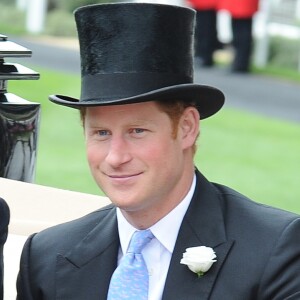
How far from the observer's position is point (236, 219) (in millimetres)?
3486

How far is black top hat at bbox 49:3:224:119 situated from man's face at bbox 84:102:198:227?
0.18 feet

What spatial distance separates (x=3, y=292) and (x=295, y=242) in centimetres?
85

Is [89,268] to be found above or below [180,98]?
below

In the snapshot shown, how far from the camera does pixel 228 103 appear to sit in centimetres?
1330

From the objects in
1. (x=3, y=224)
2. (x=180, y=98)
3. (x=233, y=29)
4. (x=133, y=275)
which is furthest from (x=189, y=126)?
(x=233, y=29)

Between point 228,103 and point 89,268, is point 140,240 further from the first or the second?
point 228,103

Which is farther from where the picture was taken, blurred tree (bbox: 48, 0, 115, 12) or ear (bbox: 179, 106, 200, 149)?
blurred tree (bbox: 48, 0, 115, 12)

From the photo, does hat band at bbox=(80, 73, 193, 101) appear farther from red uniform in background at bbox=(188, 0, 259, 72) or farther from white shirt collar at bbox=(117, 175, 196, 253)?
red uniform in background at bbox=(188, 0, 259, 72)

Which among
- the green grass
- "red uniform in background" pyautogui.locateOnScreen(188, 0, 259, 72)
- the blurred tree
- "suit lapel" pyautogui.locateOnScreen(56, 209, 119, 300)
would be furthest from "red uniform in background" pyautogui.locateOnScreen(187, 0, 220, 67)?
"suit lapel" pyautogui.locateOnScreen(56, 209, 119, 300)

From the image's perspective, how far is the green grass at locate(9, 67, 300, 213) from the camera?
9945 millimetres

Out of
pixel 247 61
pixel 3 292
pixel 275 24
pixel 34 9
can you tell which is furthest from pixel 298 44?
pixel 3 292

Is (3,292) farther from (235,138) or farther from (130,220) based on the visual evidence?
(235,138)

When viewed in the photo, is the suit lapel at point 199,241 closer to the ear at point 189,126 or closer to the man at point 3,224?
the ear at point 189,126

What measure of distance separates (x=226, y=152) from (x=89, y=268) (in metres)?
7.78
